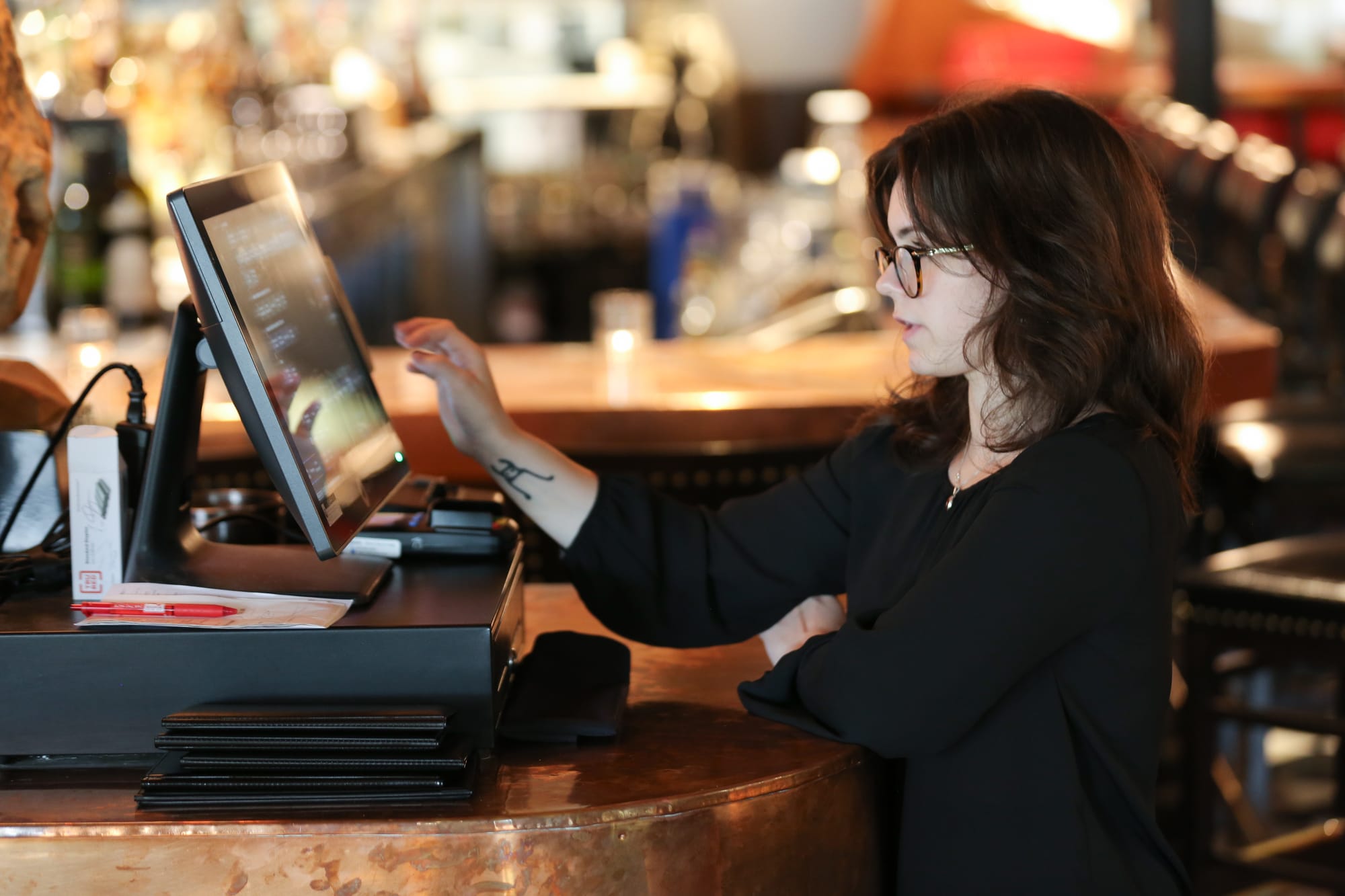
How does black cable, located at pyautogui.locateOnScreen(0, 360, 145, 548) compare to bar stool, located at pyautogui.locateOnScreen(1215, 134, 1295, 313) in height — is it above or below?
above

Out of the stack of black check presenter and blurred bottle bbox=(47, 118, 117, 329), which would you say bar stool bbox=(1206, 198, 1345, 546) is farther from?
blurred bottle bbox=(47, 118, 117, 329)

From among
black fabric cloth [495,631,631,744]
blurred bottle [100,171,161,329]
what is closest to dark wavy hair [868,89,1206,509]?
black fabric cloth [495,631,631,744]

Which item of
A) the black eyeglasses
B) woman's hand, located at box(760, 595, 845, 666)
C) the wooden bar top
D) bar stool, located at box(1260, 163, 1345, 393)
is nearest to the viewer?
the black eyeglasses

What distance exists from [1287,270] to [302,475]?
4.12 m

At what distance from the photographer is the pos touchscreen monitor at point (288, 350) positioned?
101cm

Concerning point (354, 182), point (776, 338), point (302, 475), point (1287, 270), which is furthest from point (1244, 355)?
point (354, 182)

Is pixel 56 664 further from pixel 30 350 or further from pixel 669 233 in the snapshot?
pixel 669 233

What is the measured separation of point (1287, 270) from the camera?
446 cm

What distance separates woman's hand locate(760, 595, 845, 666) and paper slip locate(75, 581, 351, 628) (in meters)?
0.46

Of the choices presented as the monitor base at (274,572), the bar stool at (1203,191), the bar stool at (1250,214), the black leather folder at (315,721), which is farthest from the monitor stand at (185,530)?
the bar stool at (1203,191)

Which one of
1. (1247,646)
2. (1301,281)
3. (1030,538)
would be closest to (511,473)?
(1030,538)

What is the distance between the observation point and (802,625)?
140 cm

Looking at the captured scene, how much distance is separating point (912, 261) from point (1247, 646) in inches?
55.1

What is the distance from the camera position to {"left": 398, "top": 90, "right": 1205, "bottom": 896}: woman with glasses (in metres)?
1.10
